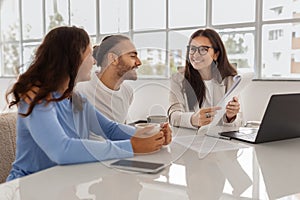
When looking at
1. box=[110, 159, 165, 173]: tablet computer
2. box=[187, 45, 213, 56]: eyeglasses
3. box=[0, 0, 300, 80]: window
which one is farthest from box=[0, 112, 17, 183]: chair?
box=[0, 0, 300, 80]: window

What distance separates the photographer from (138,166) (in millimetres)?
899

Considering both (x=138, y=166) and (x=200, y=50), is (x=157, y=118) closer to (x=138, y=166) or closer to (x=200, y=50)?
(x=138, y=166)

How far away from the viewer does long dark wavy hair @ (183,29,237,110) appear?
1421 mm

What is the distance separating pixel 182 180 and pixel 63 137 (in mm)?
387

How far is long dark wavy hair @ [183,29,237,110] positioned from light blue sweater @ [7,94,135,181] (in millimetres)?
326

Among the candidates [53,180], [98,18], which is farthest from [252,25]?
[53,180]

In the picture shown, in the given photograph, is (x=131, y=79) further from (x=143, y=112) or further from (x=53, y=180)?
(x=53, y=180)

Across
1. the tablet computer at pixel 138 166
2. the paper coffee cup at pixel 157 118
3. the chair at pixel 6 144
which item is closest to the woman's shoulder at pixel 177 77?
the paper coffee cup at pixel 157 118

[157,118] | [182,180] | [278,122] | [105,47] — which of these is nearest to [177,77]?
[157,118]

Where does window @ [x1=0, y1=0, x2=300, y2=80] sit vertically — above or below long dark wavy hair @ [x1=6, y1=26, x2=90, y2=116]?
above

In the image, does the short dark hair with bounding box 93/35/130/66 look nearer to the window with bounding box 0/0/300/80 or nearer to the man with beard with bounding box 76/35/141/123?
the man with beard with bounding box 76/35/141/123

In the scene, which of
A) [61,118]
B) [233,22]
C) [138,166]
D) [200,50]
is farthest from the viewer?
[233,22]

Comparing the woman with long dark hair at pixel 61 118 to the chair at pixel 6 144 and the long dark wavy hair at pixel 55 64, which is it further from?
the chair at pixel 6 144

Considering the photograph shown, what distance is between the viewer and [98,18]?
191 inches
